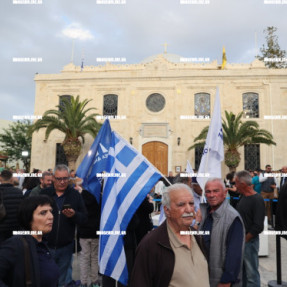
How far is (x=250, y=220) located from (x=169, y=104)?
18.0 metres

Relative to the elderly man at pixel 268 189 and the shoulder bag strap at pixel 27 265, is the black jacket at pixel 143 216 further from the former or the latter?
the elderly man at pixel 268 189

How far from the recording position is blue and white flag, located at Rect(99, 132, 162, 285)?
3436mm

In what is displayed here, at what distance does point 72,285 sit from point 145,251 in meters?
3.07

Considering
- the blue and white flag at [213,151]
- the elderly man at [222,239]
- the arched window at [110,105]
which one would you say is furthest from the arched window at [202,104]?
the elderly man at [222,239]

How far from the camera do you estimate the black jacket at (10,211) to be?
333 cm

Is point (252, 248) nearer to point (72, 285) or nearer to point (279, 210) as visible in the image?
point (279, 210)

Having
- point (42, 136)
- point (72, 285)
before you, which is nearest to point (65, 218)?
point (72, 285)

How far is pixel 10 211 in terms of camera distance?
3.49 metres

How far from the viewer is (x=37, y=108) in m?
22.4

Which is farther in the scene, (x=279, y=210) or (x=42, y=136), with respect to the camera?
(x=42, y=136)

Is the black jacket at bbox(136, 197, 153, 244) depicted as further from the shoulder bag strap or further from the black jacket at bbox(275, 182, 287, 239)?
the shoulder bag strap

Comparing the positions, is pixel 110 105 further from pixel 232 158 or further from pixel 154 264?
pixel 154 264

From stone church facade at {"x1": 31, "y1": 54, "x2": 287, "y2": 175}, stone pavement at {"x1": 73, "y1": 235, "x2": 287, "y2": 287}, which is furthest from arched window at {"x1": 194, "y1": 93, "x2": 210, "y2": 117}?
stone pavement at {"x1": 73, "y1": 235, "x2": 287, "y2": 287}

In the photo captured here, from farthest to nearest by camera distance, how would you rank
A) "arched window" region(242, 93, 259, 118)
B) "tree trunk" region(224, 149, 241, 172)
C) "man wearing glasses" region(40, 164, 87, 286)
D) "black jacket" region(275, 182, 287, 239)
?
"arched window" region(242, 93, 259, 118) → "tree trunk" region(224, 149, 241, 172) → "black jacket" region(275, 182, 287, 239) → "man wearing glasses" region(40, 164, 87, 286)
